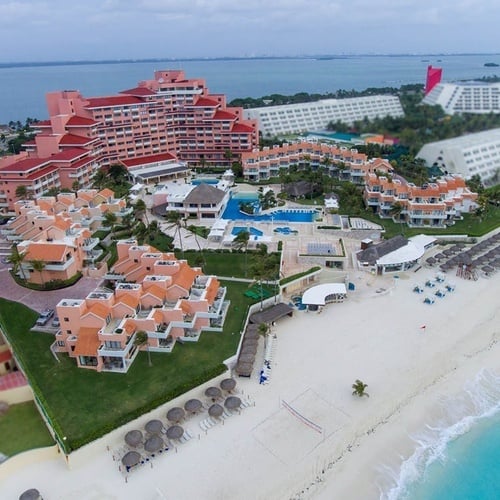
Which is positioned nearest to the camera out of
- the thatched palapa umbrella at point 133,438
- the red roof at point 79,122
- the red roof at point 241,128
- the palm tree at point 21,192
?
the thatched palapa umbrella at point 133,438

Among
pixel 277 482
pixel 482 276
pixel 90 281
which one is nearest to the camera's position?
pixel 277 482

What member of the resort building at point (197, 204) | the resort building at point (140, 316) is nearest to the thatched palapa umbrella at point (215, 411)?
the resort building at point (140, 316)

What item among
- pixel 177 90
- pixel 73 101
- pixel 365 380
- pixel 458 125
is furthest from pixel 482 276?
pixel 73 101

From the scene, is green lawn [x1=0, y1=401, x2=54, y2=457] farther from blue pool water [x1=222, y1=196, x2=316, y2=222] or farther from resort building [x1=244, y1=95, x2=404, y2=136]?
resort building [x1=244, y1=95, x2=404, y2=136]

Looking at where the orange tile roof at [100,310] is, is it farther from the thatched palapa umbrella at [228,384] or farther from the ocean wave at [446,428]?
the ocean wave at [446,428]

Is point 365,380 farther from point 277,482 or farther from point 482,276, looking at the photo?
point 482,276

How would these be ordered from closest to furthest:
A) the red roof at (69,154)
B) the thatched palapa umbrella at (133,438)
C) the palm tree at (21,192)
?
the thatched palapa umbrella at (133,438)
the palm tree at (21,192)
the red roof at (69,154)

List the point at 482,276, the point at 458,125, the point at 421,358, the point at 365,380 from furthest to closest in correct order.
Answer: the point at 458,125, the point at 482,276, the point at 421,358, the point at 365,380

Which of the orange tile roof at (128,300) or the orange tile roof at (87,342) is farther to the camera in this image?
the orange tile roof at (128,300)

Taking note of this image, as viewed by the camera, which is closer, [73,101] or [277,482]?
[277,482]
